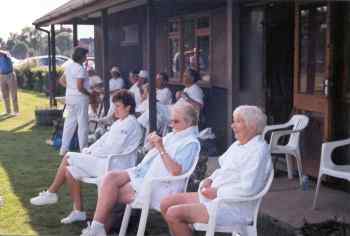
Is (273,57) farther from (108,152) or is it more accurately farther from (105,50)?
(108,152)

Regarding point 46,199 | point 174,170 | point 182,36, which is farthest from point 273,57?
point 174,170

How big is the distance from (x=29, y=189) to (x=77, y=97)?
2.06m

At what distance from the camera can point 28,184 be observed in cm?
713

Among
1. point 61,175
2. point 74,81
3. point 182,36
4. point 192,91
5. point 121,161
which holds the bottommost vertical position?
point 61,175

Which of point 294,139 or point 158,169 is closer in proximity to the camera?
point 158,169

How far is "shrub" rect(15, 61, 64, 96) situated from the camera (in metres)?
23.6

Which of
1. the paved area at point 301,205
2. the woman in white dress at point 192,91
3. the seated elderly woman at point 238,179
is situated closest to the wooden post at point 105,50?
the woman in white dress at point 192,91

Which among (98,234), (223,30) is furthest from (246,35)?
(98,234)

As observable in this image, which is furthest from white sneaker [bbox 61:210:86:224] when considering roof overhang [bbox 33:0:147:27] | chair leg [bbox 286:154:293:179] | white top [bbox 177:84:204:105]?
white top [bbox 177:84:204:105]

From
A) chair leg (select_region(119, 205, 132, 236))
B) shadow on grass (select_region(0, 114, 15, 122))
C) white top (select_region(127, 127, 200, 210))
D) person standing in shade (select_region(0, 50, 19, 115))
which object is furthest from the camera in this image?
person standing in shade (select_region(0, 50, 19, 115))

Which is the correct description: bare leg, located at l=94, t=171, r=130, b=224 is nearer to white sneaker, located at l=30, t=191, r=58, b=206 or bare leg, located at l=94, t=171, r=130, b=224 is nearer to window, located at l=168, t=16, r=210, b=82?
white sneaker, located at l=30, t=191, r=58, b=206

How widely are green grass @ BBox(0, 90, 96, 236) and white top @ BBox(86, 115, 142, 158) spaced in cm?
69

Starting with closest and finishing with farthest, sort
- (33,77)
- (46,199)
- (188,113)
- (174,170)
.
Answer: (174,170) < (188,113) < (46,199) < (33,77)

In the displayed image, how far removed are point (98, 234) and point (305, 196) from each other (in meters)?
2.32
